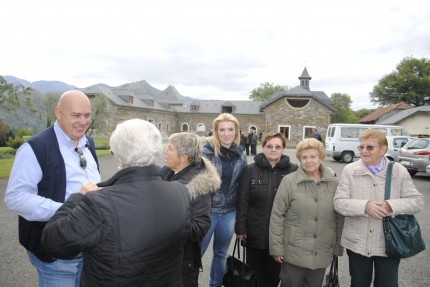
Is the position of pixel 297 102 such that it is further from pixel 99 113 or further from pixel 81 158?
pixel 81 158

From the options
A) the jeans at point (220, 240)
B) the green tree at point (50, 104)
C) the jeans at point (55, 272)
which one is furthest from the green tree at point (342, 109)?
the jeans at point (55, 272)

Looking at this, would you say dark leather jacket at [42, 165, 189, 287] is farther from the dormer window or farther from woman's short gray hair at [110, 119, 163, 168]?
the dormer window

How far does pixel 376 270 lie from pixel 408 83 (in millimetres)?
52255

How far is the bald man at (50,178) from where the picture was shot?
1816mm

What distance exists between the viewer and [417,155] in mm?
10641

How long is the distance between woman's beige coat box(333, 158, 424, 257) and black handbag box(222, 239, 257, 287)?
0.87 metres

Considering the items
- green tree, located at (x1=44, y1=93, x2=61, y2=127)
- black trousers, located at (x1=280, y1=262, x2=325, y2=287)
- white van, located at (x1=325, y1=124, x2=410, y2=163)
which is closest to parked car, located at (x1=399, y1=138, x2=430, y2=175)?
white van, located at (x1=325, y1=124, x2=410, y2=163)

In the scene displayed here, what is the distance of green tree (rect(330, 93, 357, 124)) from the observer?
5834 centimetres

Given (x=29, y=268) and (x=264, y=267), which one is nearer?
(x=264, y=267)

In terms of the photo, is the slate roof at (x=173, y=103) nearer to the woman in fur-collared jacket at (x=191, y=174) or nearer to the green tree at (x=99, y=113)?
the green tree at (x=99, y=113)

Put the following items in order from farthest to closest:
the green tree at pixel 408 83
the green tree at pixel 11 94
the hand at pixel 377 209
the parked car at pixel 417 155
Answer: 1. the green tree at pixel 408 83
2. the parked car at pixel 417 155
3. the green tree at pixel 11 94
4. the hand at pixel 377 209

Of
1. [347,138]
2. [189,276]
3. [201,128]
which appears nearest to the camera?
[189,276]

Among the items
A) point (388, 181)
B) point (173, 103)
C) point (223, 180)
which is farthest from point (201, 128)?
point (388, 181)

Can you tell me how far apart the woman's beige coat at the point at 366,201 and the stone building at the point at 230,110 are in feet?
107
